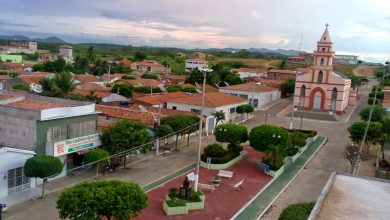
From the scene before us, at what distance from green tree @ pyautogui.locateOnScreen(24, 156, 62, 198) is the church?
4555cm

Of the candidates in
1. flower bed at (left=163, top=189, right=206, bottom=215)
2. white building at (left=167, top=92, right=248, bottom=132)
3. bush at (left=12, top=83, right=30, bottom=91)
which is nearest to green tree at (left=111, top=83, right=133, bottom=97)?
white building at (left=167, top=92, right=248, bottom=132)

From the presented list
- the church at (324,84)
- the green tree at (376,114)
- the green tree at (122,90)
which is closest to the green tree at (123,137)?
the green tree at (122,90)

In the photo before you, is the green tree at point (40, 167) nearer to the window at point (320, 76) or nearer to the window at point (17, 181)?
the window at point (17, 181)

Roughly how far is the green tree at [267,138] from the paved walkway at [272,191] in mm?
2164

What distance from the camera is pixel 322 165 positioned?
1215 inches

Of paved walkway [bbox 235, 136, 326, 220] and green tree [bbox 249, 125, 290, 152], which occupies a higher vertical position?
green tree [bbox 249, 125, 290, 152]

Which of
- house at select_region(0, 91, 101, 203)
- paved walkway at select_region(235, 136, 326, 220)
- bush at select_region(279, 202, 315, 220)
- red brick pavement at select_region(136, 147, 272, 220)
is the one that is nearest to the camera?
bush at select_region(279, 202, 315, 220)

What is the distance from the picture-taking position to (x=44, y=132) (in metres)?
23.2

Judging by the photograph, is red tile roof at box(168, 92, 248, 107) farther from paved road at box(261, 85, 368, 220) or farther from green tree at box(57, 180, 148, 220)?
green tree at box(57, 180, 148, 220)

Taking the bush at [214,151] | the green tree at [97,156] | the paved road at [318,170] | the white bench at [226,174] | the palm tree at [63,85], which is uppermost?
the palm tree at [63,85]

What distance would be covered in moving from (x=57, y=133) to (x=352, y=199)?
1666cm

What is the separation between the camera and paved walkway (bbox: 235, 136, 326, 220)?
67.1 feet

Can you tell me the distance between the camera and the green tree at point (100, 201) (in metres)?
15.1

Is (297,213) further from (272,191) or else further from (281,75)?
(281,75)
